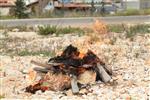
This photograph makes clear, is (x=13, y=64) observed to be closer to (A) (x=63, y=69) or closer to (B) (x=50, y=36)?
(A) (x=63, y=69)

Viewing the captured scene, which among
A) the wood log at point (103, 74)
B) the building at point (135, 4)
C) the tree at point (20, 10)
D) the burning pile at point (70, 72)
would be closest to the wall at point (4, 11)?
the tree at point (20, 10)

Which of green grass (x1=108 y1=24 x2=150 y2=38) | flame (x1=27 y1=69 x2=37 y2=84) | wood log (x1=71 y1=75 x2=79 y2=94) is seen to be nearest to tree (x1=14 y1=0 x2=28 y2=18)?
green grass (x1=108 y1=24 x2=150 y2=38)

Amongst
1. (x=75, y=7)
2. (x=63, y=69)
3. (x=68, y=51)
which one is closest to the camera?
(x=63, y=69)

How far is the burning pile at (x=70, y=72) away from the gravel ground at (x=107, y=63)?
7.6 inches

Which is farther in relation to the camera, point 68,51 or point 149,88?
point 68,51

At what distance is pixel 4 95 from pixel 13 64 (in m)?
3.70

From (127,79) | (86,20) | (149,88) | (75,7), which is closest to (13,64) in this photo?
(127,79)

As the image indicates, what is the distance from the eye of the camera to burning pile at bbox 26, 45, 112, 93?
35.0ft

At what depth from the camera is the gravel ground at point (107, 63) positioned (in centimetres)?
1020

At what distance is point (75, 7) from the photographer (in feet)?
156

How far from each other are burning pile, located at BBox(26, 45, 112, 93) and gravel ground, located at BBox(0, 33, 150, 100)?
0.19 meters

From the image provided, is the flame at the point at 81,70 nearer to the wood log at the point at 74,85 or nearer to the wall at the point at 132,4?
the wood log at the point at 74,85

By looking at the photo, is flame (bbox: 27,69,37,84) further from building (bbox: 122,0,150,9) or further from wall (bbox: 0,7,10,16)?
building (bbox: 122,0,150,9)

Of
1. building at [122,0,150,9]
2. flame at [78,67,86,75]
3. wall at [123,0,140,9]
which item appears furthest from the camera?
wall at [123,0,140,9]
